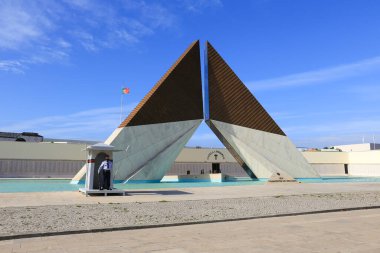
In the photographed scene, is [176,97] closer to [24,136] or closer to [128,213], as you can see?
[128,213]

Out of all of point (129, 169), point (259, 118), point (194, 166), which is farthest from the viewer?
point (194, 166)

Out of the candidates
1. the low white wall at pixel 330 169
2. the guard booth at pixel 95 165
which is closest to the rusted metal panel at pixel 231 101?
the guard booth at pixel 95 165

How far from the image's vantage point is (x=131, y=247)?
560 cm

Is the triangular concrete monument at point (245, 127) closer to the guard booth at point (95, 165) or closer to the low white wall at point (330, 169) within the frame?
the guard booth at point (95, 165)

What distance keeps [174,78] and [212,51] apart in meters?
4.98

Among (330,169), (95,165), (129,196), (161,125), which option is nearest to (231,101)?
(161,125)

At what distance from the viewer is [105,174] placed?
1476 centimetres

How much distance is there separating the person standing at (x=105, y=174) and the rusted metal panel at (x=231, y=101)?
1442cm

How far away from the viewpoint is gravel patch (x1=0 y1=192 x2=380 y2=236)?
7.21m

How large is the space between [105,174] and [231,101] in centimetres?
1653

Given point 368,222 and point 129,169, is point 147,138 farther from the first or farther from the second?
point 368,222

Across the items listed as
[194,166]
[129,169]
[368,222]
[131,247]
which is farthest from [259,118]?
[131,247]

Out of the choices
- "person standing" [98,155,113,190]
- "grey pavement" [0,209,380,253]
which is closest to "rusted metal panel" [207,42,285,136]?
"person standing" [98,155,113,190]

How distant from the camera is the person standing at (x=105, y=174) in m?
14.6
